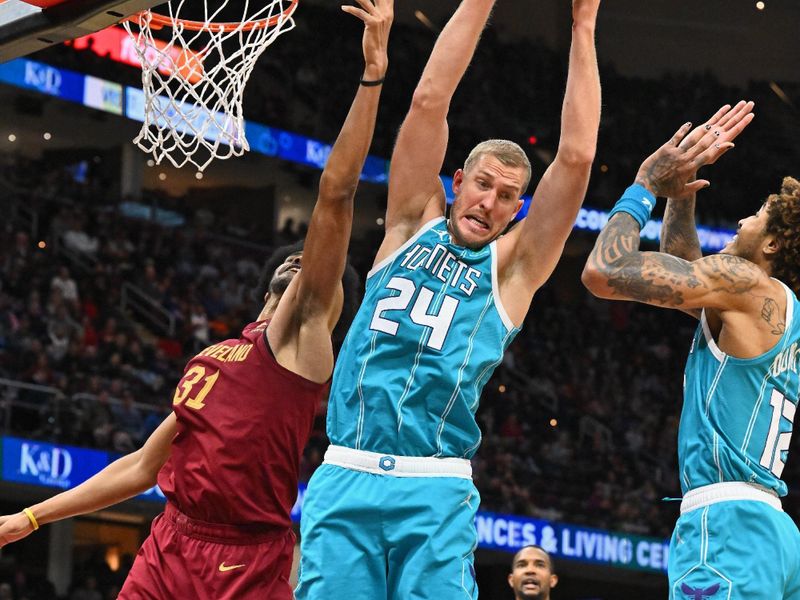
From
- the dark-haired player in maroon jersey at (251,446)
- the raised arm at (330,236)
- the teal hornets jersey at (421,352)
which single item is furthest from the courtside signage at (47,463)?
the teal hornets jersey at (421,352)

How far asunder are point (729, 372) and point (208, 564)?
69.6 inches

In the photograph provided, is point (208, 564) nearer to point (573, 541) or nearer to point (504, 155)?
point (504, 155)

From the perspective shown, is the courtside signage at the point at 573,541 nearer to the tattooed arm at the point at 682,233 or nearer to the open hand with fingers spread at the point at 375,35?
the tattooed arm at the point at 682,233

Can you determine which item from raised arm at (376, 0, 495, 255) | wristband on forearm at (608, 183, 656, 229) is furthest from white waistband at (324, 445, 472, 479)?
wristband on forearm at (608, 183, 656, 229)

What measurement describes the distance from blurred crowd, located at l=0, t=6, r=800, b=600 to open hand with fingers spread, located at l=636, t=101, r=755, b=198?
1053 centimetres

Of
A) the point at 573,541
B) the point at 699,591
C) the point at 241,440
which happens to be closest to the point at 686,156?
the point at 699,591

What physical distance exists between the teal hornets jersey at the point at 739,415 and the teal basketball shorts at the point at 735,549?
7cm

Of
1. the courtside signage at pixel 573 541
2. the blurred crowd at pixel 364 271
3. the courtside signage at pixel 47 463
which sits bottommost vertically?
the courtside signage at pixel 573 541

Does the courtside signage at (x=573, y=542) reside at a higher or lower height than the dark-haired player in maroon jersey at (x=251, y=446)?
lower

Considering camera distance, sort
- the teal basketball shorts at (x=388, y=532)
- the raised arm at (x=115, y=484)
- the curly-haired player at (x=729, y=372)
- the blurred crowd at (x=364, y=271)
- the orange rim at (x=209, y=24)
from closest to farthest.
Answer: the teal basketball shorts at (x=388, y=532), the curly-haired player at (x=729, y=372), the raised arm at (x=115, y=484), the orange rim at (x=209, y=24), the blurred crowd at (x=364, y=271)

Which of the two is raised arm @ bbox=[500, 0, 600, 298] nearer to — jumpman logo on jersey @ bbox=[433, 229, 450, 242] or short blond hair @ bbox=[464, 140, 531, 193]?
short blond hair @ bbox=[464, 140, 531, 193]

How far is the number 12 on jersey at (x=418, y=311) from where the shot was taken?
3.80 metres

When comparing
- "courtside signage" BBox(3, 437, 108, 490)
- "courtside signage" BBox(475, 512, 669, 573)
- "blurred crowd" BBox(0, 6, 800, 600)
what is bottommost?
"courtside signage" BBox(475, 512, 669, 573)

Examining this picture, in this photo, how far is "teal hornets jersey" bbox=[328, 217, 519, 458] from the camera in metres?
3.74
